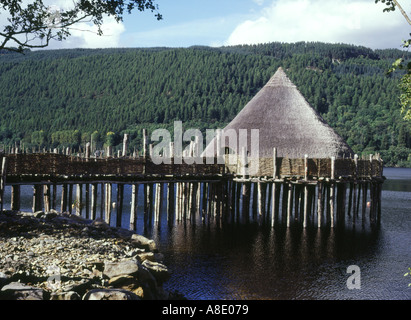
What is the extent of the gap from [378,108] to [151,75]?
74750 millimetres

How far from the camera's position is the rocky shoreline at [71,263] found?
1410 cm

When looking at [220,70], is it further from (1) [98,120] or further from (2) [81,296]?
(2) [81,296]

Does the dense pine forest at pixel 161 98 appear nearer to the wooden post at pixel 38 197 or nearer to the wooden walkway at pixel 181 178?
the wooden walkway at pixel 181 178

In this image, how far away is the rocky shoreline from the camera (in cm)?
1410

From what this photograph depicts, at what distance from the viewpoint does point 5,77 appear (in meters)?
185

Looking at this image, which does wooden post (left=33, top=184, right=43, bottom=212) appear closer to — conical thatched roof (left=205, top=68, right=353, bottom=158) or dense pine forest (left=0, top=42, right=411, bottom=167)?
conical thatched roof (left=205, top=68, right=353, bottom=158)

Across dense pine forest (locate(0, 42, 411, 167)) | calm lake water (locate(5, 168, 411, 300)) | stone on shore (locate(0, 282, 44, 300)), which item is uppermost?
dense pine forest (locate(0, 42, 411, 167))

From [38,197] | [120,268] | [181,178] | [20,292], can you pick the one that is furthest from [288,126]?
[20,292]

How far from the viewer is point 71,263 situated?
53.7 feet

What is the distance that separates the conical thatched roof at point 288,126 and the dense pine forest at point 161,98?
90.5 meters

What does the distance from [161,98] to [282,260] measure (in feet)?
486

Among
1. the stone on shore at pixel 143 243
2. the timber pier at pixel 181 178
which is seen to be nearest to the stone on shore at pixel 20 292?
the stone on shore at pixel 143 243

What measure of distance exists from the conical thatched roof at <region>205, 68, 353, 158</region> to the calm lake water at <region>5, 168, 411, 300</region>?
17.9 feet

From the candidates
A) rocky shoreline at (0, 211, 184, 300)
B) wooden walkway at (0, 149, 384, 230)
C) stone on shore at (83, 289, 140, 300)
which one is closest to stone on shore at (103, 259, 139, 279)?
rocky shoreline at (0, 211, 184, 300)
